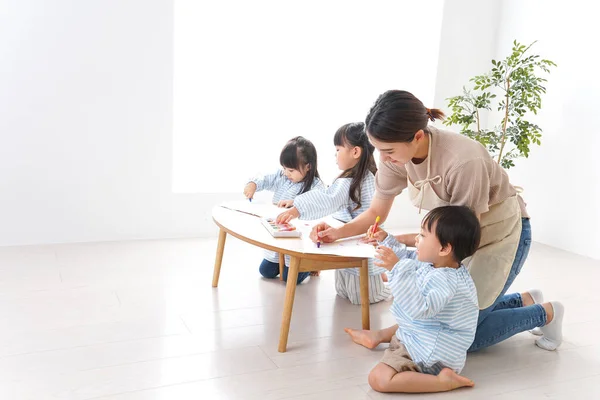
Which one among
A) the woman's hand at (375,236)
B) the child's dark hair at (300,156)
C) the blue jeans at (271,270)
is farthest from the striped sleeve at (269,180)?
the woman's hand at (375,236)

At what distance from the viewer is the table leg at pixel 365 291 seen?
7.48 feet

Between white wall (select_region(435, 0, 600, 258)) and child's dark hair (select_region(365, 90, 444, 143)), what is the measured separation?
2430 millimetres

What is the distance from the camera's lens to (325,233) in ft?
7.43

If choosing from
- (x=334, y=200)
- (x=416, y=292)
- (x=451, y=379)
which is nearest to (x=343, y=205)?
(x=334, y=200)

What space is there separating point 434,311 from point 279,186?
1327mm

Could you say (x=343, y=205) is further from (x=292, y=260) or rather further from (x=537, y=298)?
(x=537, y=298)

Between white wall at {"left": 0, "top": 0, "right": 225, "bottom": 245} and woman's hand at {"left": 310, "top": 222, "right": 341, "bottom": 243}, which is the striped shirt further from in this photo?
Answer: white wall at {"left": 0, "top": 0, "right": 225, "bottom": 245}

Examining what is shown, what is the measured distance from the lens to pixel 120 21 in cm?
345

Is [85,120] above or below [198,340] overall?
above

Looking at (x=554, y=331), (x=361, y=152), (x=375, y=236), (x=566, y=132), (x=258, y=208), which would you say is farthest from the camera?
(x=566, y=132)

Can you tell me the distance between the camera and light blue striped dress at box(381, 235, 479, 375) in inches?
74.0

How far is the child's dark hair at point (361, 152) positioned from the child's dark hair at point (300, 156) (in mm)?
278

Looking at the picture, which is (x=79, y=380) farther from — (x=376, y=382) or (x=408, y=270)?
(x=408, y=270)

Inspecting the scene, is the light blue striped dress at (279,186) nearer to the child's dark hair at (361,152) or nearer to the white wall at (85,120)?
the child's dark hair at (361,152)
